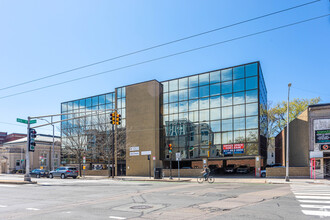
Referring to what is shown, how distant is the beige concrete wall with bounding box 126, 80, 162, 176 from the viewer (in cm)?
4231

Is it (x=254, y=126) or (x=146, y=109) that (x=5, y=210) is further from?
(x=146, y=109)

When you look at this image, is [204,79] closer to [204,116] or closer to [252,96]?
[204,116]

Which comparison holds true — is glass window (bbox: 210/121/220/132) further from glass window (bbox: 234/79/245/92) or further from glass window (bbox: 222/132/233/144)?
glass window (bbox: 234/79/245/92)

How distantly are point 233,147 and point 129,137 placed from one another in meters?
16.1

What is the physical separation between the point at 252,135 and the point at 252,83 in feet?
21.6

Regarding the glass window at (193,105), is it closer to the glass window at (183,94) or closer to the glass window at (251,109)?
the glass window at (183,94)

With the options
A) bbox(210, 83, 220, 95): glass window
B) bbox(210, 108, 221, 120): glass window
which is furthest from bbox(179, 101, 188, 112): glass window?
bbox(210, 83, 220, 95): glass window

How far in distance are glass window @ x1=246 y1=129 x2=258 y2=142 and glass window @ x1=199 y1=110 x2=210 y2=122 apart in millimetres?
6038

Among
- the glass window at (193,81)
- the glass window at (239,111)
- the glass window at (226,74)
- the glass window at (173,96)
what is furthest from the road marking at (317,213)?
the glass window at (173,96)

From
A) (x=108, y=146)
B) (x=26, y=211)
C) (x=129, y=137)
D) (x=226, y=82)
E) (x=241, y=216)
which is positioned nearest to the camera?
(x=241, y=216)

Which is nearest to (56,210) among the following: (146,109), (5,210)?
(5,210)

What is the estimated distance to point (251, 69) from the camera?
37094 millimetres

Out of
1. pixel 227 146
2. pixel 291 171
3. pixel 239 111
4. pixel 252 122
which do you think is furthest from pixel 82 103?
pixel 291 171

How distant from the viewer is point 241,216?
864cm
